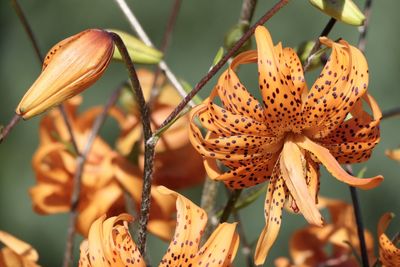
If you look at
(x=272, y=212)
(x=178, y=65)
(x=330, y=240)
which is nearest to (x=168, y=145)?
(x=330, y=240)

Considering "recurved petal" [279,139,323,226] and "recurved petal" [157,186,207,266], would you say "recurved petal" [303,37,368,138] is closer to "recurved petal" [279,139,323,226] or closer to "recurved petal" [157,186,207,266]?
"recurved petal" [279,139,323,226]

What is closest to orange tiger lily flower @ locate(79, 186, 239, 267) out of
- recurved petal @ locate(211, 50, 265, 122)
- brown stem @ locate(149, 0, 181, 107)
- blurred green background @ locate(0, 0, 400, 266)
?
recurved petal @ locate(211, 50, 265, 122)

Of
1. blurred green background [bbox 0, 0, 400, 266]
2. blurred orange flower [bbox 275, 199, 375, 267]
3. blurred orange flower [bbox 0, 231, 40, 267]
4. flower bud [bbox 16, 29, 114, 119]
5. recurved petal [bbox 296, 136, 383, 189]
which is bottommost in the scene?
blurred green background [bbox 0, 0, 400, 266]

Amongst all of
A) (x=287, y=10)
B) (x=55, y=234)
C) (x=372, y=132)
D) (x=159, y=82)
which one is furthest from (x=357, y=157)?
(x=55, y=234)

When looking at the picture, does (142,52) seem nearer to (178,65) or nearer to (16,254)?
(16,254)

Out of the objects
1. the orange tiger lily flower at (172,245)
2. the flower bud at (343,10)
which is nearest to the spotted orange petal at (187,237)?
the orange tiger lily flower at (172,245)

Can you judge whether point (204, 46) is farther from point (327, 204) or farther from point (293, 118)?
point (293, 118)

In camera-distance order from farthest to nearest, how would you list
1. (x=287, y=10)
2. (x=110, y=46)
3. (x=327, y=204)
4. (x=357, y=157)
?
(x=287, y=10) < (x=327, y=204) < (x=357, y=157) < (x=110, y=46)
